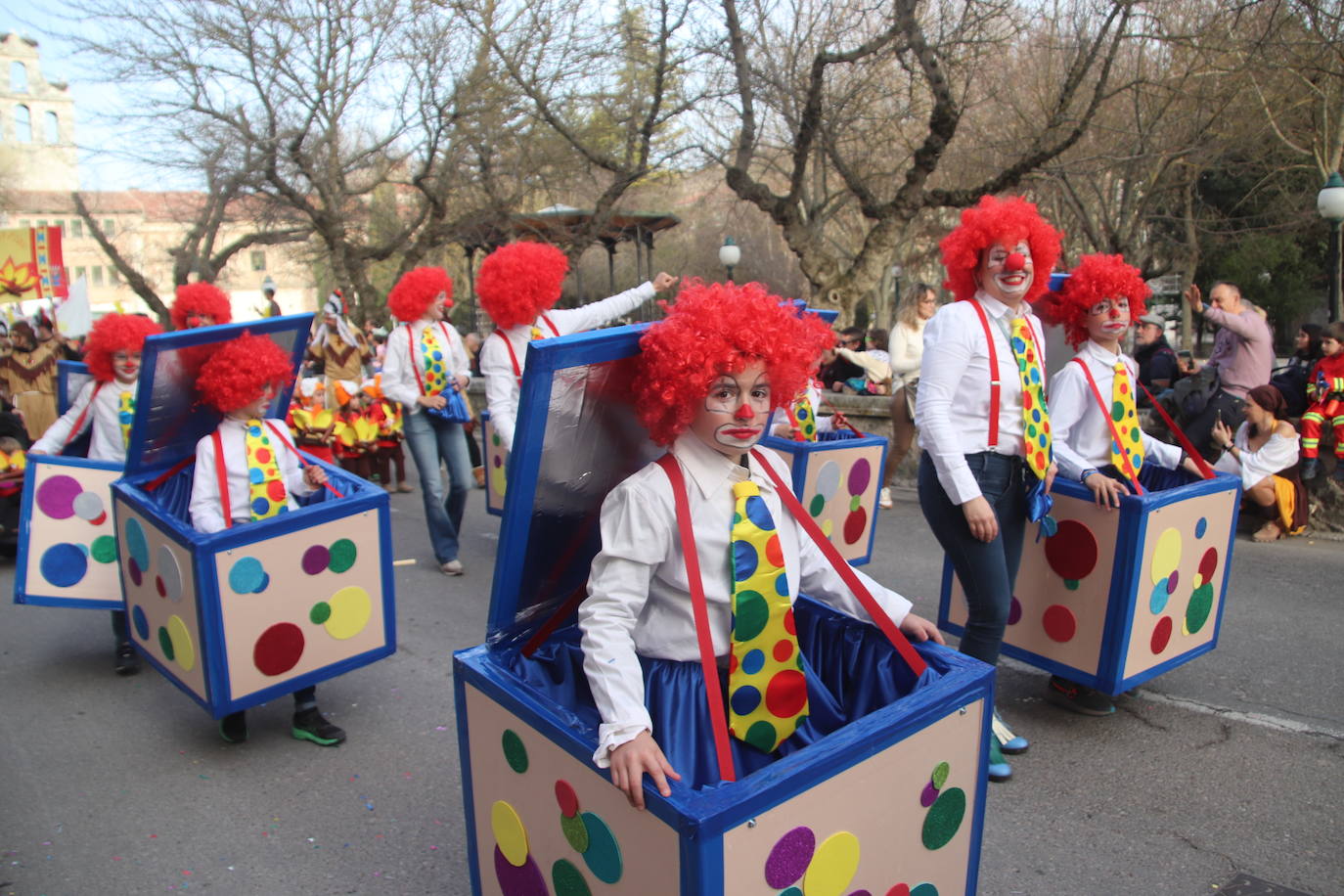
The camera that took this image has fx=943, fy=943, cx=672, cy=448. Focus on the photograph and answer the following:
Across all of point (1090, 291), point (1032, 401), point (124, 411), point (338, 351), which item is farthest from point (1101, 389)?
point (338, 351)

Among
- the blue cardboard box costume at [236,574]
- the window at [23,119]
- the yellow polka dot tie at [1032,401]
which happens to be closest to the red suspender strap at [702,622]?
the yellow polka dot tie at [1032,401]

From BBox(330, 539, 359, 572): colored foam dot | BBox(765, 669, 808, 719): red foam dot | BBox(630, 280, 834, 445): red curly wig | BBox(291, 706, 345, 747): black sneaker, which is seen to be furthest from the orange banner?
BBox(765, 669, 808, 719): red foam dot

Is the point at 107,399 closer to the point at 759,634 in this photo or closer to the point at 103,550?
the point at 103,550

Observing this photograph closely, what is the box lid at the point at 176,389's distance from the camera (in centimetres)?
336

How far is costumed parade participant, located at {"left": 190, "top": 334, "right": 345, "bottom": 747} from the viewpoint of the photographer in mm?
3463

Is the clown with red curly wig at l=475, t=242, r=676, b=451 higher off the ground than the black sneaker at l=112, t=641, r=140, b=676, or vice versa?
the clown with red curly wig at l=475, t=242, r=676, b=451

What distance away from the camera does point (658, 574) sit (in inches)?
77.3

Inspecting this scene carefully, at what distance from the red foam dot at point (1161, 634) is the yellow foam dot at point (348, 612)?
2830 millimetres

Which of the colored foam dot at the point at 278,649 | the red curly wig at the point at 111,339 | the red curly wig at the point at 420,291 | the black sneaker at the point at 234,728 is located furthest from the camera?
the red curly wig at the point at 420,291

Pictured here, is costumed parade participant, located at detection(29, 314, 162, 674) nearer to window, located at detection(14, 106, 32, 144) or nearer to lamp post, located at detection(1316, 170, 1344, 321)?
lamp post, located at detection(1316, 170, 1344, 321)

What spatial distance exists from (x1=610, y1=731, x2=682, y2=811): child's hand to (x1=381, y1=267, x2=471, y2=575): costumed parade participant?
431cm

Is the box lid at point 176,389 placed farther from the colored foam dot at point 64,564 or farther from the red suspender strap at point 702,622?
the red suspender strap at point 702,622

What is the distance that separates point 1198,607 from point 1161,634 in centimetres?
25

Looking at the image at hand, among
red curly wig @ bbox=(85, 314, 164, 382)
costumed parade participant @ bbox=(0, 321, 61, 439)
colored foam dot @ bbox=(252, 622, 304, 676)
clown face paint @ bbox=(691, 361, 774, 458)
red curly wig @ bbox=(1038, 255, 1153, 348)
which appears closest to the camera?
clown face paint @ bbox=(691, 361, 774, 458)
